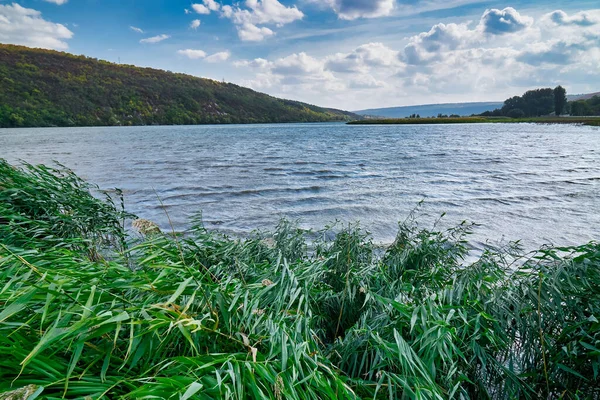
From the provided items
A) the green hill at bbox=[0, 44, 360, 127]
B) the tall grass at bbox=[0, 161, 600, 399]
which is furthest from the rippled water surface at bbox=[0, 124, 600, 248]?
the green hill at bbox=[0, 44, 360, 127]

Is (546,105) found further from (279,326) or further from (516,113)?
(279,326)

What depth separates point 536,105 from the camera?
158 meters

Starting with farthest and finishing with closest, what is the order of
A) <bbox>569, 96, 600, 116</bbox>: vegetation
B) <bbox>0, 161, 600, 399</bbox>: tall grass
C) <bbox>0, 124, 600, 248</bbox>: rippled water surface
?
<bbox>569, 96, 600, 116</bbox>: vegetation, <bbox>0, 124, 600, 248</bbox>: rippled water surface, <bbox>0, 161, 600, 399</bbox>: tall grass

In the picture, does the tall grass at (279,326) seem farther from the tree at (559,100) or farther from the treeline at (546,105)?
the tree at (559,100)

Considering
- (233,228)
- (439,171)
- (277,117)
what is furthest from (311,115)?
(233,228)

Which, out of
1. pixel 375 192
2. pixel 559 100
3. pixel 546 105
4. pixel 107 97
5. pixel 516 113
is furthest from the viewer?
pixel 516 113

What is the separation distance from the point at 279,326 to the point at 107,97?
142373 mm

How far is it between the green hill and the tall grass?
117448 millimetres

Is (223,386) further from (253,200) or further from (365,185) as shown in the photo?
(365,185)

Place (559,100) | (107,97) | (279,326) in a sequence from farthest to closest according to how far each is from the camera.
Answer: (559,100) → (107,97) → (279,326)

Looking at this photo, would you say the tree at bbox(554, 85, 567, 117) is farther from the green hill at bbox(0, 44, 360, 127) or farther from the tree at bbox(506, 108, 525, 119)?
the green hill at bbox(0, 44, 360, 127)

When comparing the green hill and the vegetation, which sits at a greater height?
the green hill

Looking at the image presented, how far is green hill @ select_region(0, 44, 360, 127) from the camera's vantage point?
323 feet

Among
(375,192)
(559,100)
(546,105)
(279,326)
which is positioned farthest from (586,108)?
(279,326)
